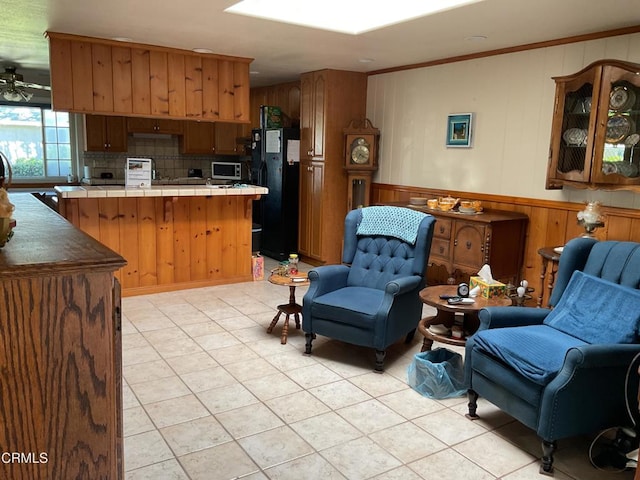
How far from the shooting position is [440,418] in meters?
2.85

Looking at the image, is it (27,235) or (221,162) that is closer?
(27,235)

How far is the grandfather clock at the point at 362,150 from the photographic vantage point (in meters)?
5.96

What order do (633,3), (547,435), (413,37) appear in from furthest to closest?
(413,37), (633,3), (547,435)

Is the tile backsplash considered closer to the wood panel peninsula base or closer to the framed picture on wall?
the wood panel peninsula base

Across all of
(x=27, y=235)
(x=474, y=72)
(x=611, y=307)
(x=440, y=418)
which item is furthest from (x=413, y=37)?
(x=27, y=235)

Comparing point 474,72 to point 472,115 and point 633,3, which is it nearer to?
point 472,115

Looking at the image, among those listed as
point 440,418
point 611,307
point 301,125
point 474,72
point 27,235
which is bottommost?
point 440,418

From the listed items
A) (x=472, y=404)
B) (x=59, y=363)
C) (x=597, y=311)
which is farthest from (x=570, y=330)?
(x=59, y=363)

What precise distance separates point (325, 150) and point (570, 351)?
418 centimetres

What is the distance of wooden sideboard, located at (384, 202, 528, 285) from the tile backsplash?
13.8 ft

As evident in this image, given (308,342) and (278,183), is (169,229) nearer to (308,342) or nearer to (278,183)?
(278,183)

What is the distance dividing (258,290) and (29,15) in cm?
304

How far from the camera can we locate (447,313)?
3.62 metres

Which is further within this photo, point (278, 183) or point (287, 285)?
point (278, 183)
